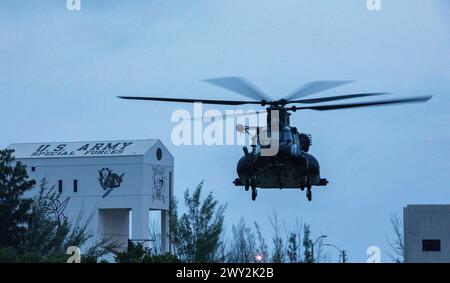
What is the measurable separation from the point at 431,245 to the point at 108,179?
23.4m

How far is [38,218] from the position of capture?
46.0 meters

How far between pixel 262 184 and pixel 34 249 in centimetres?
1780

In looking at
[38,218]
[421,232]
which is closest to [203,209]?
[421,232]

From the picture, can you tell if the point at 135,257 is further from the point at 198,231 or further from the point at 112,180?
the point at 112,180

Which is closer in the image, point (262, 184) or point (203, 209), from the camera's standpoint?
point (262, 184)

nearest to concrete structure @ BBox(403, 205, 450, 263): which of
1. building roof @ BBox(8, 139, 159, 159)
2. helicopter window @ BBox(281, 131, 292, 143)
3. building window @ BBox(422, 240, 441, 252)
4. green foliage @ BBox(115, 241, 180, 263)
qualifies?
building window @ BBox(422, 240, 441, 252)

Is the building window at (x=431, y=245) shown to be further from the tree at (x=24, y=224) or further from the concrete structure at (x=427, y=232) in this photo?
the tree at (x=24, y=224)

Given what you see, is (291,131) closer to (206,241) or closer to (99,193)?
(206,241)

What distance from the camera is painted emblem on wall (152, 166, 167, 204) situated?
50.4 metres

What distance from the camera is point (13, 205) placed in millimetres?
41781

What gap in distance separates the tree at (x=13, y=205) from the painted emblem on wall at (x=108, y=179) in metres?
5.62
